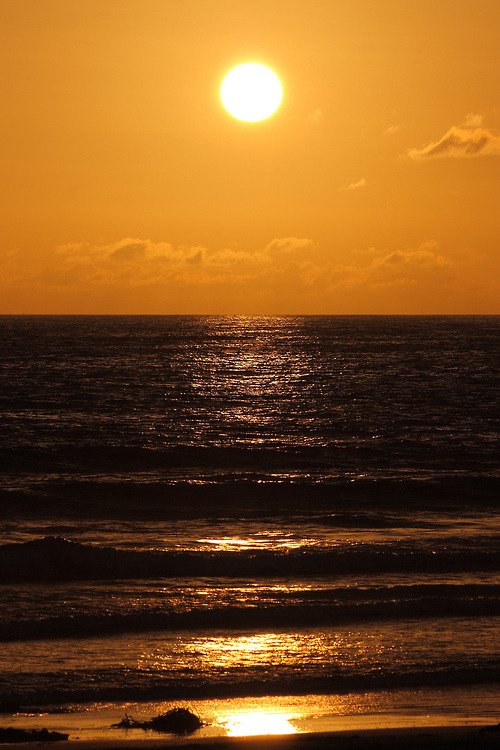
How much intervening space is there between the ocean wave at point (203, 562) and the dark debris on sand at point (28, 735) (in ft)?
24.5

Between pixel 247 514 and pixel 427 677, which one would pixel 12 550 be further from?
pixel 427 677

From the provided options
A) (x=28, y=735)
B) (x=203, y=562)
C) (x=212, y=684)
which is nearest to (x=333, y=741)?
(x=212, y=684)

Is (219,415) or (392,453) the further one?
(219,415)

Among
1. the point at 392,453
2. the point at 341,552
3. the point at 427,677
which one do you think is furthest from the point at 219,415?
the point at 427,677

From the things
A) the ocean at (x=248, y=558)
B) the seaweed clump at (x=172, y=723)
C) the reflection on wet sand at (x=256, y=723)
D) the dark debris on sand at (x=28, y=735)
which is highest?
the dark debris on sand at (x=28, y=735)

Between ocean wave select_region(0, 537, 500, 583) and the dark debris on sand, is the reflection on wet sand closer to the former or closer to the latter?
the dark debris on sand

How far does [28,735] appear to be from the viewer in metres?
9.47

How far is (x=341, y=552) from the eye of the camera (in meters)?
18.5

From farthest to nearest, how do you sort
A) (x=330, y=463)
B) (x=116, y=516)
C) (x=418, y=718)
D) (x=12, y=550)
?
(x=330, y=463)
(x=116, y=516)
(x=12, y=550)
(x=418, y=718)

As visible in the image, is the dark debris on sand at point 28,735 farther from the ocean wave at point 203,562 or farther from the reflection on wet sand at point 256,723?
the ocean wave at point 203,562

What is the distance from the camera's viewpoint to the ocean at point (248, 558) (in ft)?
38.5

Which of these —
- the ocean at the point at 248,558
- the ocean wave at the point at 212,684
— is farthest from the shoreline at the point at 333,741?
the ocean wave at the point at 212,684

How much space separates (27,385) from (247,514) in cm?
4257

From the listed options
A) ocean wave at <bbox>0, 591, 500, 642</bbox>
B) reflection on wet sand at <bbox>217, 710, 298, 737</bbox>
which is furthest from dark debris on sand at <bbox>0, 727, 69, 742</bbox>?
ocean wave at <bbox>0, 591, 500, 642</bbox>
